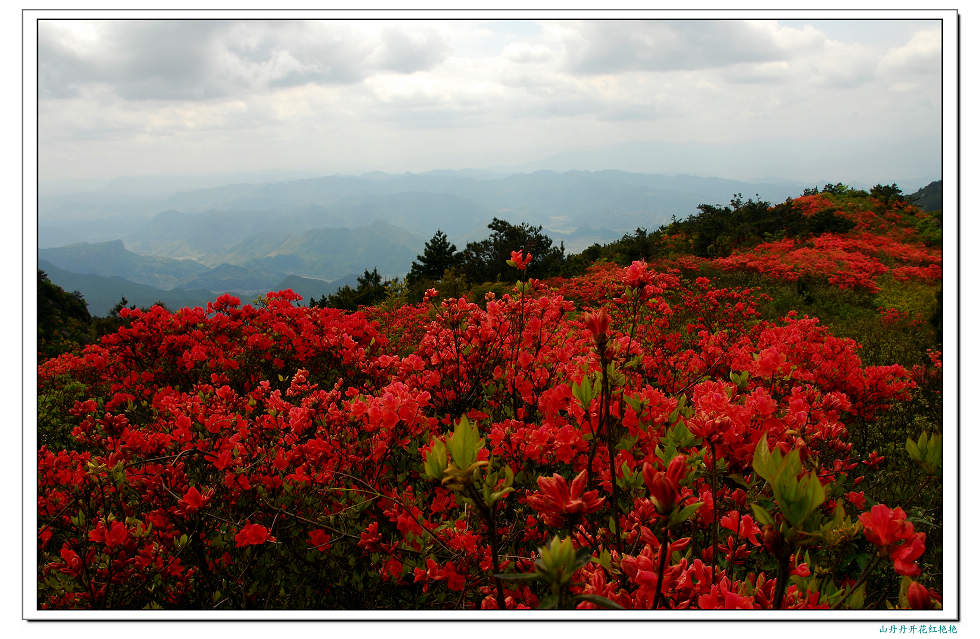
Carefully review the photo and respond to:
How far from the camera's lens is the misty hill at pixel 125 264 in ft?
492

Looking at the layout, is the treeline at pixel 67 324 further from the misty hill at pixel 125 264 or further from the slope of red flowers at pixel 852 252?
the misty hill at pixel 125 264

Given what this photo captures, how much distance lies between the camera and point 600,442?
1.68 metres

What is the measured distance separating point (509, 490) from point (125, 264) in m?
216

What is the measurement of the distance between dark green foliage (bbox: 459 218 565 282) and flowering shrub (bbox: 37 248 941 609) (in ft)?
34.4

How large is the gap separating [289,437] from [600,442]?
1.33 m

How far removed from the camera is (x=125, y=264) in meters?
174

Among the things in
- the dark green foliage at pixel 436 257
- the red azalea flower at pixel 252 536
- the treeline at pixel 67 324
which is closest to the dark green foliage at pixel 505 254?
the dark green foliage at pixel 436 257

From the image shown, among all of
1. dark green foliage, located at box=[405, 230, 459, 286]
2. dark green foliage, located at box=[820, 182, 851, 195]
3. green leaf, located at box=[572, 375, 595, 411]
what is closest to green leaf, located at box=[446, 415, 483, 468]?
green leaf, located at box=[572, 375, 595, 411]

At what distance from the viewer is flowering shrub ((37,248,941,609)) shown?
0.94 metres

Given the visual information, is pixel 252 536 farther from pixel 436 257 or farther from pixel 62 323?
pixel 436 257

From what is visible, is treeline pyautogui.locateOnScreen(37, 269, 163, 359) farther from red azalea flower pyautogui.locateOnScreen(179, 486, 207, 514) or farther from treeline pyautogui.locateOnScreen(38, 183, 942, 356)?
red azalea flower pyautogui.locateOnScreen(179, 486, 207, 514)
